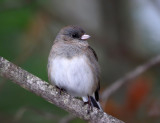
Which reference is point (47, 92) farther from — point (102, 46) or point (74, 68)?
point (102, 46)

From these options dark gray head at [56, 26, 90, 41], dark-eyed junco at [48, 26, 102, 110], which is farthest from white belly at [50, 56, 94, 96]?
dark gray head at [56, 26, 90, 41]

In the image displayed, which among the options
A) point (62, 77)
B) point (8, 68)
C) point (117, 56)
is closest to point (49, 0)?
point (117, 56)

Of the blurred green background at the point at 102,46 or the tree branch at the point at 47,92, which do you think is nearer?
the tree branch at the point at 47,92

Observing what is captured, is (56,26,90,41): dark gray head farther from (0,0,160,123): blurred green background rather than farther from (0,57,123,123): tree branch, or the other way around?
(0,57,123,123): tree branch

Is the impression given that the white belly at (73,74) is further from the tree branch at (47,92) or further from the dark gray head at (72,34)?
the tree branch at (47,92)

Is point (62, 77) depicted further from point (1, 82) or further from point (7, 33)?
point (7, 33)

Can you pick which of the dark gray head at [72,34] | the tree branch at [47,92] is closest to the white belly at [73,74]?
the dark gray head at [72,34]
